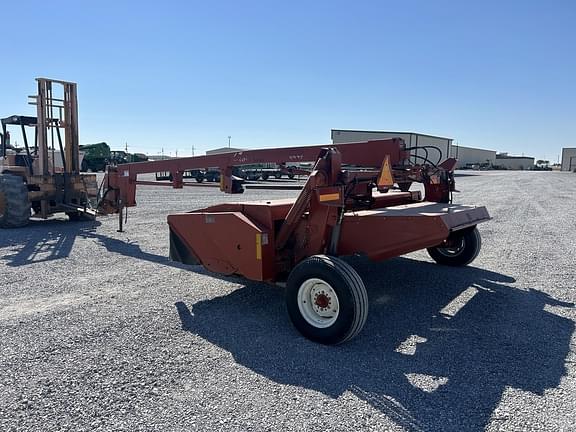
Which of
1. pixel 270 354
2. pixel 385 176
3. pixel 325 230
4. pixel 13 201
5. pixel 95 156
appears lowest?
pixel 270 354

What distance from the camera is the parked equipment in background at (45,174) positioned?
995 cm

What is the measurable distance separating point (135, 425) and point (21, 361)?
57.1 inches

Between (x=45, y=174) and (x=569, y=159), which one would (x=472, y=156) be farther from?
(x=45, y=174)

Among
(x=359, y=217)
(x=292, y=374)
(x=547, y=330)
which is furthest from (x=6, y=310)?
(x=547, y=330)

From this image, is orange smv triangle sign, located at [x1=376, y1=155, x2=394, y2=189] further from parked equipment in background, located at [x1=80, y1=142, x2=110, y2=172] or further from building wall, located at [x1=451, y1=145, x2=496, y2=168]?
building wall, located at [x1=451, y1=145, x2=496, y2=168]

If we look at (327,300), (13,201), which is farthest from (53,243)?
(327,300)

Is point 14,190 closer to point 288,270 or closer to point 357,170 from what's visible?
point 288,270

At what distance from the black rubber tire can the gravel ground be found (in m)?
0.17

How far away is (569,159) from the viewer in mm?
86562

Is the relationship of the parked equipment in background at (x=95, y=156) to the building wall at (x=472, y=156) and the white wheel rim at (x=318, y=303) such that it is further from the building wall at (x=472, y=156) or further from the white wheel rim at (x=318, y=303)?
the building wall at (x=472, y=156)

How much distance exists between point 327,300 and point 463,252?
3392mm

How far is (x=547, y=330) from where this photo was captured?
14.2 ft

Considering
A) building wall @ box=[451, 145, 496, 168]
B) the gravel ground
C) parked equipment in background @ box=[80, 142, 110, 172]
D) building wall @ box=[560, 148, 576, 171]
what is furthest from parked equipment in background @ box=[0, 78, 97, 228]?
building wall @ box=[560, 148, 576, 171]

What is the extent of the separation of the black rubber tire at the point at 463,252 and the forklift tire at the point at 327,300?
328 cm
